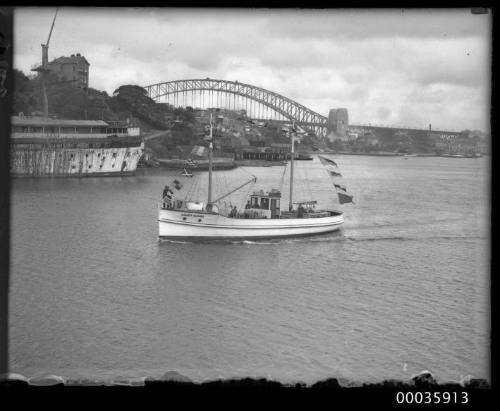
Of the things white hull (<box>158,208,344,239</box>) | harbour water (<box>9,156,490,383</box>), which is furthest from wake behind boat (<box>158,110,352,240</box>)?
harbour water (<box>9,156,490,383</box>)

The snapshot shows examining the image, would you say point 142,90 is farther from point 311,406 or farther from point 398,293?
point 311,406

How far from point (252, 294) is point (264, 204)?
117 inches

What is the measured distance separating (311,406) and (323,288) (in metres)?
3.78

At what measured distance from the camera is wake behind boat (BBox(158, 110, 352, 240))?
28.6 ft

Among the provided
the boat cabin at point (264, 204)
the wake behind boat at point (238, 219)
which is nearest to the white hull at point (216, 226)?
the wake behind boat at point (238, 219)

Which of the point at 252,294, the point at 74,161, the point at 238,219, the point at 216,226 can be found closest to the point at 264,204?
the point at 238,219

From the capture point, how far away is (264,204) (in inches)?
358

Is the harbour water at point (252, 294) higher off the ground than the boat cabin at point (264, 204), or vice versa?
the boat cabin at point (264, 204)

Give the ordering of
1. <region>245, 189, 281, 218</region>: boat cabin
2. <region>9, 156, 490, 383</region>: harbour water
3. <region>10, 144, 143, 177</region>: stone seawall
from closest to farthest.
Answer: <region>9, 156, 490, 383</region>: harbour water < <region>245, 189, 281, 218</region>: boat cabin < <region>10, 144, 143, 177</region>: stone seawall

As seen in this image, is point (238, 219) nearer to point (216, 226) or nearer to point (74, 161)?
point (216, 226)

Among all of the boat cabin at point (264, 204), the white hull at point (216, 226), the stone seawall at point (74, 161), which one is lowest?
the white hull at point (216, 226)

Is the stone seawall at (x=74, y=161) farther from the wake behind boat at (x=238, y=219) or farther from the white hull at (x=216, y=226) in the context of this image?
the white hull at (x=216, y=226)

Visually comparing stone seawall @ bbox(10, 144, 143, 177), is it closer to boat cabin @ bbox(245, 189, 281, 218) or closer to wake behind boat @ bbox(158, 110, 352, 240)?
wake behind boat @ bbox(158, 110, 352, 240)

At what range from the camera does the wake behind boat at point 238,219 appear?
8719 millimetres
